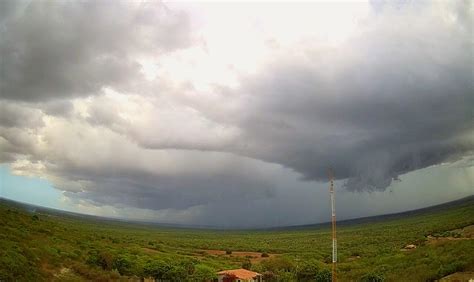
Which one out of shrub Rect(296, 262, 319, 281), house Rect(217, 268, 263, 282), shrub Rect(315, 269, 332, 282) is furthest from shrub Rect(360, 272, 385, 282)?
house Rect(217, 268, 263, 282)

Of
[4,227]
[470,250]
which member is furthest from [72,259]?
[470,250]

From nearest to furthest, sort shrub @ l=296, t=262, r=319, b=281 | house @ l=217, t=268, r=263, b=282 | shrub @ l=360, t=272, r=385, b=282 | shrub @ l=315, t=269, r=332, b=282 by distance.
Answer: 1. shrub @ l=360, t=272, r=385, b=282
2. house @ l=217, t=268, r=263, b=282
3. shrub @ l=315, t=269, r=332, b=282
4. shrub @ l=296, t=262, r=319, b=281

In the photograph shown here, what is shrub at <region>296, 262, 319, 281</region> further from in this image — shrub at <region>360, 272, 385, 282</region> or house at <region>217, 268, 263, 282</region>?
shrub at <region>360, 272, 385, 282</region>

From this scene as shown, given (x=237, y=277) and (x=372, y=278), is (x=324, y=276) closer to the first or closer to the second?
(x=372, y=278)

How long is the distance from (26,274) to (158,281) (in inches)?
685

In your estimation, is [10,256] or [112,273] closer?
[10,256]

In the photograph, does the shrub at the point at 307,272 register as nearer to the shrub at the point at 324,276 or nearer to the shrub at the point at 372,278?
the shrub at the point at 324,276

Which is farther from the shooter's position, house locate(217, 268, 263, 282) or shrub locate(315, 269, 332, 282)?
shrub locate(315, 269, 332, 282)

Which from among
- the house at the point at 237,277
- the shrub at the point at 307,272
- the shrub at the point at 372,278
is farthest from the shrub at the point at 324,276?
the house at the point at 237,277

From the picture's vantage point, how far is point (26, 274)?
38.5 m

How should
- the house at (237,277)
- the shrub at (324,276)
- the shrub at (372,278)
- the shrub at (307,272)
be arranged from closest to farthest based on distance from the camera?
the shrub at (372,278)
the house at (237,277)
the shrub at (324,276)
the shrub at (307,272)

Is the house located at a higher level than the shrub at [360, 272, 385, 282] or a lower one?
lower

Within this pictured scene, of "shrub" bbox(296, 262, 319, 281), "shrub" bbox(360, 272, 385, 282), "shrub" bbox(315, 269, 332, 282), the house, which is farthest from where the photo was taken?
"shrub" bbox(296, 262, 319, 281)

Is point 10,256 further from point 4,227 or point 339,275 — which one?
point 339,275
